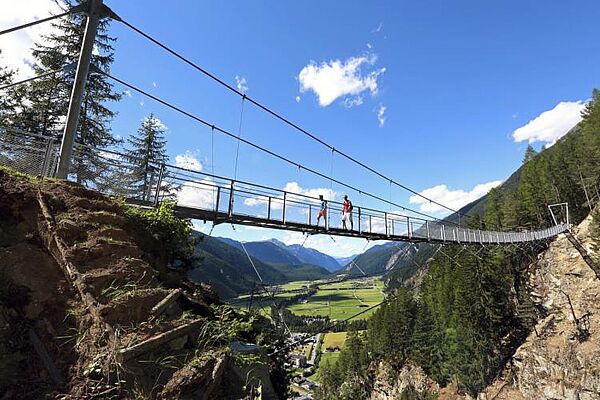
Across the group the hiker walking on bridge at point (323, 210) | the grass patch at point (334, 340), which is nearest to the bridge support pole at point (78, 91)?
the hiker walking on bridge at point (323, 210)

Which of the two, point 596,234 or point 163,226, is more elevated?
point 596,234

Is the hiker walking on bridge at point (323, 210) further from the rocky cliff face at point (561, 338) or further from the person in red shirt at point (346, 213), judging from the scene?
the rocky cliff face at point (561, 338)

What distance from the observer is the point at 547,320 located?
39.4 meters

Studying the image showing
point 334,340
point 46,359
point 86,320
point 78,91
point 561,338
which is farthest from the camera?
point 334,340

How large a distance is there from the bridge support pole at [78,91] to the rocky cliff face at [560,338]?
128 feet

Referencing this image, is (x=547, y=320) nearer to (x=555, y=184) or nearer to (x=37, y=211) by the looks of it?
(x=555, y=184)

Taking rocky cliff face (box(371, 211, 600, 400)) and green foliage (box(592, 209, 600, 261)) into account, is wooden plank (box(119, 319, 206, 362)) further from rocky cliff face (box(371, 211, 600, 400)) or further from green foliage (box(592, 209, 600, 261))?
green foliage (box(592, 209, 600, 261))

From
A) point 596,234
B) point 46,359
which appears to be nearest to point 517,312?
point 596,234

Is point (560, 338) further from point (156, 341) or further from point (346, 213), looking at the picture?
point (156, 341)

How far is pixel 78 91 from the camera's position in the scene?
682cm

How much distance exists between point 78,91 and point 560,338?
146 ft

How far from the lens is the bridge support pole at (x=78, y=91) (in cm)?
644

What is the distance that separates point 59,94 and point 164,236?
14494 mm

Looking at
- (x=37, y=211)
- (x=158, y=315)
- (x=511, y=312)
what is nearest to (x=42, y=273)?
(x=37, y=211)
